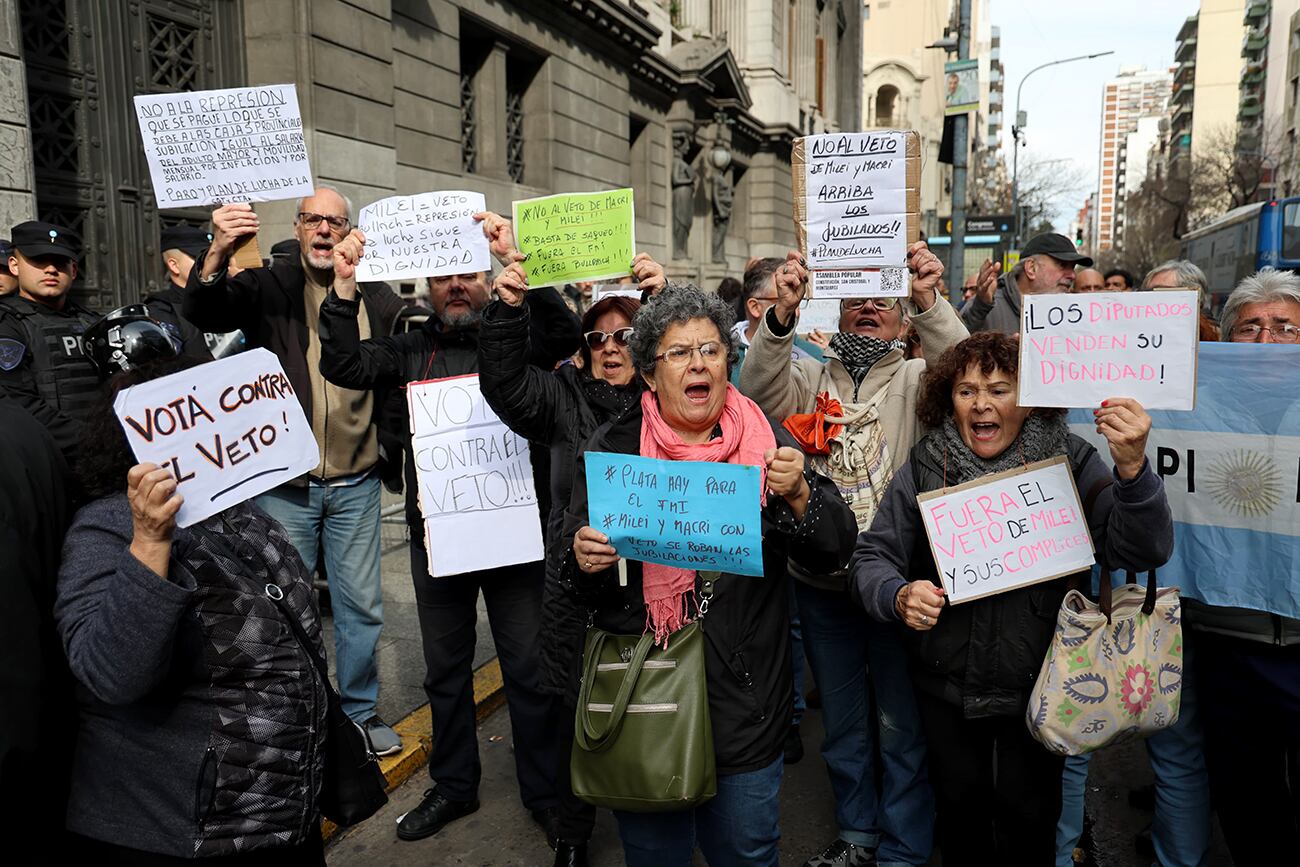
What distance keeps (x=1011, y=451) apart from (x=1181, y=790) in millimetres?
1447

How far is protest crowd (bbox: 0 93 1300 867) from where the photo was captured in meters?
2.13

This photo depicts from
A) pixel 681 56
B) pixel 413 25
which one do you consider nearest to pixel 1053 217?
pixel 681 56

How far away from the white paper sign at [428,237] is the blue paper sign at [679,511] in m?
1.62

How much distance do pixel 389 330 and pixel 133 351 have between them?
2.13 m

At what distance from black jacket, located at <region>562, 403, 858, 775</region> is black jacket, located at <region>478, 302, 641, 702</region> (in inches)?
14.9

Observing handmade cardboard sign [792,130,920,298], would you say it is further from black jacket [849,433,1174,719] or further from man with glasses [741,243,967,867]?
black jacket [849,433,1174,719]

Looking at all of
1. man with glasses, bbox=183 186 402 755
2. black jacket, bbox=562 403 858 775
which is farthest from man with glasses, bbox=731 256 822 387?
black jacket, bbox=562 403 858 775

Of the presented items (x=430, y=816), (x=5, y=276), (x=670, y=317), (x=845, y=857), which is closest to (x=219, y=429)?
(x=670, y=317)

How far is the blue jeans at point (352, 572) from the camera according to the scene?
421 cm

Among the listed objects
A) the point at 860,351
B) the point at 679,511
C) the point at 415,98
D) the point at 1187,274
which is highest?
the point at 415,98

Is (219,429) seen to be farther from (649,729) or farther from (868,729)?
(868,729)

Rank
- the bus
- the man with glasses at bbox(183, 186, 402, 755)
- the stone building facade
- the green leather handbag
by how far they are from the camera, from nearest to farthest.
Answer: the green leather handbag → the man with glasses at bbox(183, 186, 402, 755) → the stone building facade → the bus

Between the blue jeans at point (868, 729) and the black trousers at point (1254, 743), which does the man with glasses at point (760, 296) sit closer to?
the blue jeans at point (868, 729)

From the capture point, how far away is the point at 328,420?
4.12m
